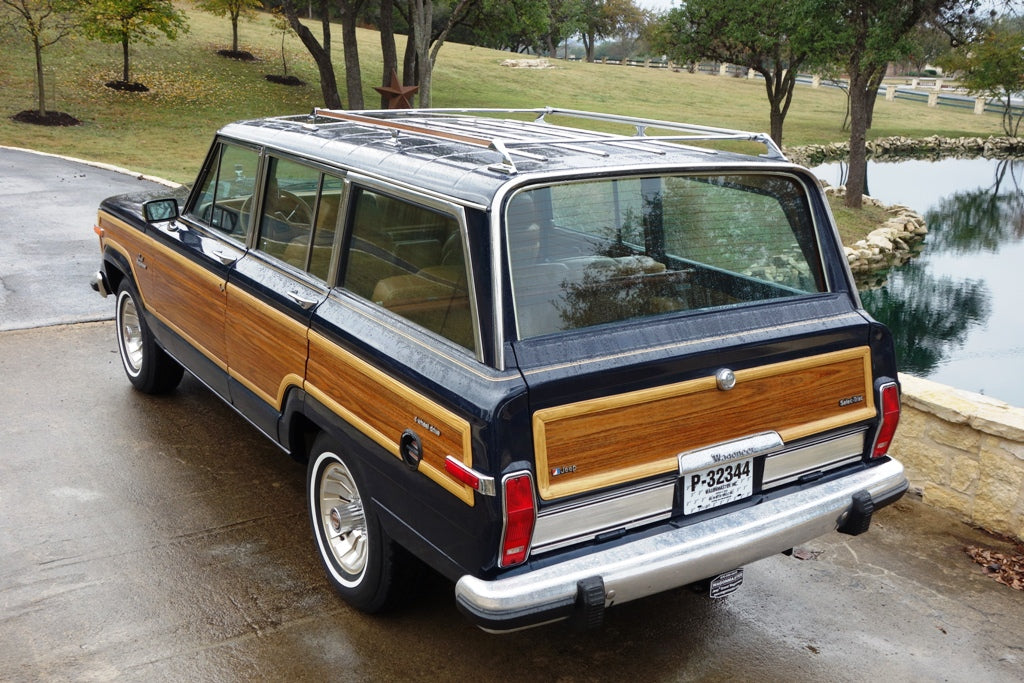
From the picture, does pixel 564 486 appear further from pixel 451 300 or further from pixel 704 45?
pixel 704 45

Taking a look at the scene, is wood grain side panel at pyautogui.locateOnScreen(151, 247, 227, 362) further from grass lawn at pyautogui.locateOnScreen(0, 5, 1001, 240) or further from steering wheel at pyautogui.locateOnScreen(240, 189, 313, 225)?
grass lawn at pyautogui.locateOnScreen(0, 5, 1001, 240)

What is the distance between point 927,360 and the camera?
1267 centimetres

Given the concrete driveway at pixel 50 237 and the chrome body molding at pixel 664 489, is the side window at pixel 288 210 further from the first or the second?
the concrete driveway at pixel 50 237

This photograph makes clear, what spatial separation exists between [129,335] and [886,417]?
4997 millimetres

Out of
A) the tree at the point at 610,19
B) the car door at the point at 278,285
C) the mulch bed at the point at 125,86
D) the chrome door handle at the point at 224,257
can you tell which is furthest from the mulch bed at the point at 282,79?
the tree at the point at 610,19

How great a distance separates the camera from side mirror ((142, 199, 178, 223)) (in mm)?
5410

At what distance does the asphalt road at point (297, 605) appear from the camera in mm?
3613

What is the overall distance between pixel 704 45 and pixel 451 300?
86.2ft

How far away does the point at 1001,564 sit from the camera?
14.6 feet

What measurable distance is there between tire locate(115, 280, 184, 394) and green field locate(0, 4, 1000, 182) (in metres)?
11.7

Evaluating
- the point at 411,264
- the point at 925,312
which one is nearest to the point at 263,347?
the point at 411,264

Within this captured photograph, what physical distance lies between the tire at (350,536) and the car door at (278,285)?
1.22 ft

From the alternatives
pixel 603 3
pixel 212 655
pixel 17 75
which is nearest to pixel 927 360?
pixel 212 655

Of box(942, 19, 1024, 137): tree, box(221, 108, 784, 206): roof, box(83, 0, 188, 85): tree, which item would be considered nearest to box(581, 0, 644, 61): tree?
box(942, 19, 1024, 137): tree
